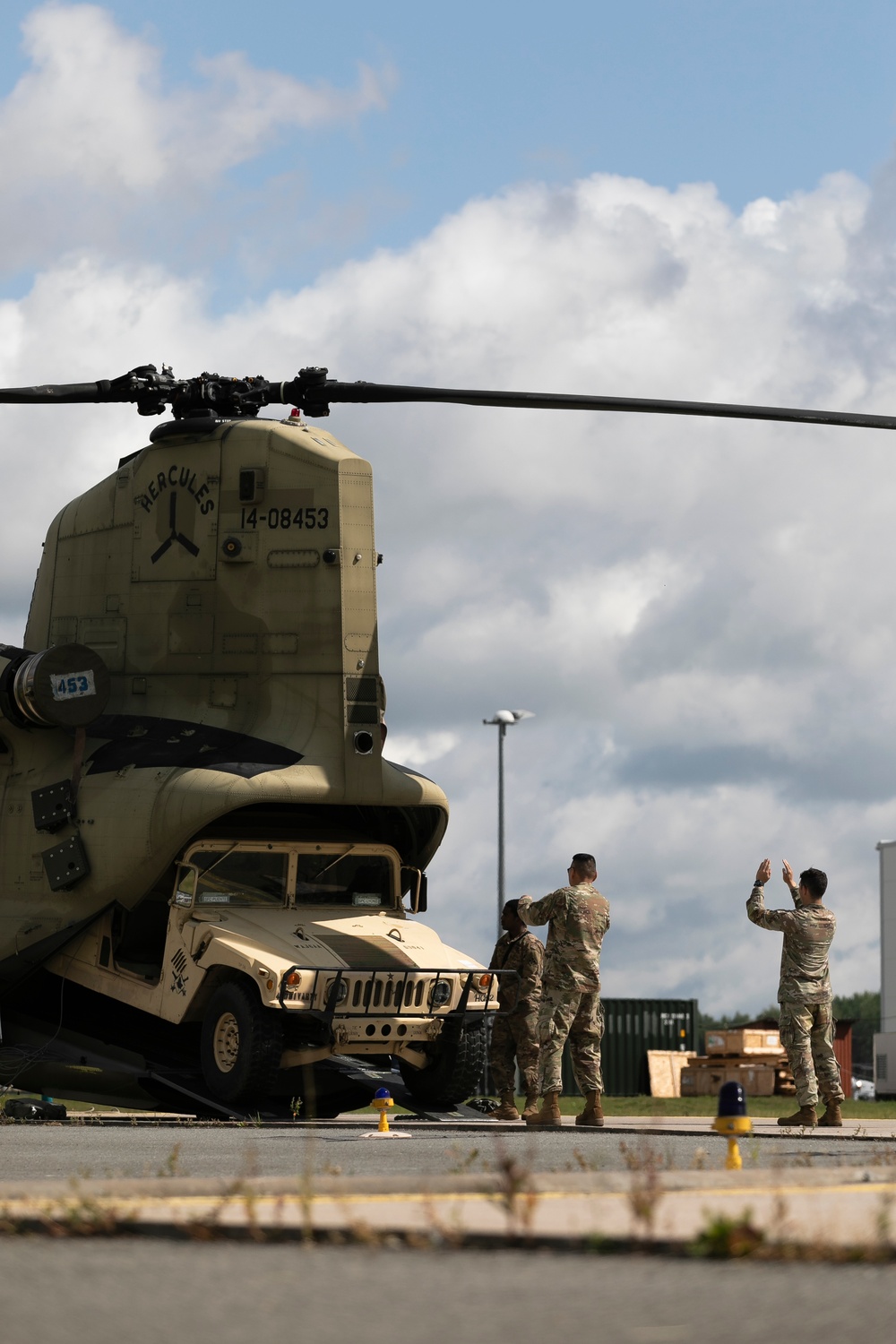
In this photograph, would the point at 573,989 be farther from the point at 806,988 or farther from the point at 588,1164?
the point at 588,1164

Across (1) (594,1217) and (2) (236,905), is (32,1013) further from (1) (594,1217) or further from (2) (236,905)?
(1) (594,1217)

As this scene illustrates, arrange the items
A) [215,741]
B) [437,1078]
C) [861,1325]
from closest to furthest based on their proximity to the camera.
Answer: [861,1325], [437,1078], [215,741]

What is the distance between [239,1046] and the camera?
1548 centimetres

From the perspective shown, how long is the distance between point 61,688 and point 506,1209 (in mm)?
12512

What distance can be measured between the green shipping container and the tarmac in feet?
92.5

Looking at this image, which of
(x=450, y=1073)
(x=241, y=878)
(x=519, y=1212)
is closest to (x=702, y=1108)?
(x=450, y=1073)

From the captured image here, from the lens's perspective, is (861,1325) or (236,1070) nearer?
(861,1325)

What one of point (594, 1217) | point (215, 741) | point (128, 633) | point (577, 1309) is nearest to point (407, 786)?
point (215, 741)

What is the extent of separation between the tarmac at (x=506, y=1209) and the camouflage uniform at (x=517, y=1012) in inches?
335

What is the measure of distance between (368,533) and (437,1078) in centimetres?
521

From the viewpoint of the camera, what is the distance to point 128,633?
18844mm

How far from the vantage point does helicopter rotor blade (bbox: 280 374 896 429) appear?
52.0 ft

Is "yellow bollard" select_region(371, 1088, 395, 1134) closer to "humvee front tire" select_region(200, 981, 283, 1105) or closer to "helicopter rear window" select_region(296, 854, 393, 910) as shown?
"humvee front tire" select_region(200, 981, 283, 1105)

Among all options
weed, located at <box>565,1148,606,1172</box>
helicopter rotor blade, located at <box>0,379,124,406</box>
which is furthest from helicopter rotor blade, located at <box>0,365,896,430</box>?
weed, located at <box>565,1148,606,1172</box>
